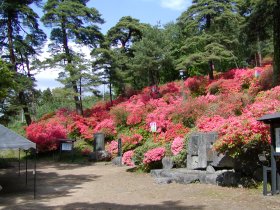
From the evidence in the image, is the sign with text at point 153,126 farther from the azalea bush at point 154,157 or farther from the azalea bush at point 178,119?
the azalea bush at point 154,157

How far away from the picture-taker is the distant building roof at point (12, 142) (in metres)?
10.1

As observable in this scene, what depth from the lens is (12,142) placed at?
10328 mm

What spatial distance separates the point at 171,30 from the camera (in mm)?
32625

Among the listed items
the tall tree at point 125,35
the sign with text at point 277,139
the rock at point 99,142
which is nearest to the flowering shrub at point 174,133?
the rock at point 99,142

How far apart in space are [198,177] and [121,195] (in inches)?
99.6

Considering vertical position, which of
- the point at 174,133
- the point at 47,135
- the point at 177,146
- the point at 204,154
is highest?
the point at 47,135

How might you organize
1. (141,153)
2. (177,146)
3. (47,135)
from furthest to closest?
1. (47,135)
2. (141,153)
3. (177,146)

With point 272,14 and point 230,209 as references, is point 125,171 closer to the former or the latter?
point 230,209

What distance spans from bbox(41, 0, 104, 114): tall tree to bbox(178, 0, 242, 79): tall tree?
701 cm

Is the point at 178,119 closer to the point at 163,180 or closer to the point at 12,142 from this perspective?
the point at 163,180

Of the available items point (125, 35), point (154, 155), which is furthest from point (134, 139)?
point (125, 35)

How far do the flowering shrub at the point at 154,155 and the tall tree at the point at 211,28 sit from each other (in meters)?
10.1

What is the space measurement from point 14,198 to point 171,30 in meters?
25.0

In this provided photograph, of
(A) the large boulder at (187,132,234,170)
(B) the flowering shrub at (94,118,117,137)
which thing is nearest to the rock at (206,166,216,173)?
(A) the large boulder at (187,132,234,170)
